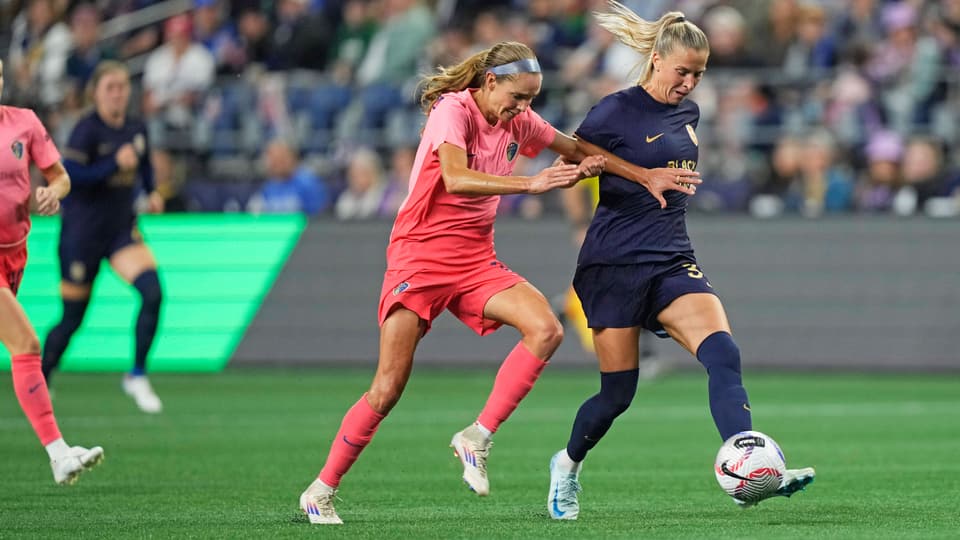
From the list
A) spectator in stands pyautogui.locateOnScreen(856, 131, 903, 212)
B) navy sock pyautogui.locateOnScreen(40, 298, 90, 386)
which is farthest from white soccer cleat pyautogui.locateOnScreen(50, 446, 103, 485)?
spectator in stands pyautogui.locateOnScreen(856, 131, 903, 212)

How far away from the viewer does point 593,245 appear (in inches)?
303

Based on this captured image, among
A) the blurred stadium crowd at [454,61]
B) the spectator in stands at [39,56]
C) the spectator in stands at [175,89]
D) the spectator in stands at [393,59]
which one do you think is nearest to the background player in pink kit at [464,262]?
the blurred stadium crowd at [454,61]

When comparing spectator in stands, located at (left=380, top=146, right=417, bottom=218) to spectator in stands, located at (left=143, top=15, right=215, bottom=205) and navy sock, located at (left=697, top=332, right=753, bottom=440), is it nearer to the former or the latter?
spectator in stands, located at (left=143, top=15, right=215, bottom=205)

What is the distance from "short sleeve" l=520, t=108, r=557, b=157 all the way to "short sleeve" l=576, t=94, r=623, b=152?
0.56 feet

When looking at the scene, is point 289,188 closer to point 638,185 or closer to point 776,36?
point 776,36

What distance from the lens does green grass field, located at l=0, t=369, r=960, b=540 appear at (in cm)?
723

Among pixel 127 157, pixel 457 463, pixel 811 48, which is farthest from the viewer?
pixel 811 48

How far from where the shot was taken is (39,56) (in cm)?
2075

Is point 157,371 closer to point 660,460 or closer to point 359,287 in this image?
point 359,287

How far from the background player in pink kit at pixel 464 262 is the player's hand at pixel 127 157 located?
19.0ft

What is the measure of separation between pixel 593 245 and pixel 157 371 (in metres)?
10.7

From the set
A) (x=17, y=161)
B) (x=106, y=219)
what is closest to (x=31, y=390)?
(x=17, y=161)

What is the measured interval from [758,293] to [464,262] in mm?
9727

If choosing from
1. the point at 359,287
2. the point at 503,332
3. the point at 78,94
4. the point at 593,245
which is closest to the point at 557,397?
the point at 503,332
